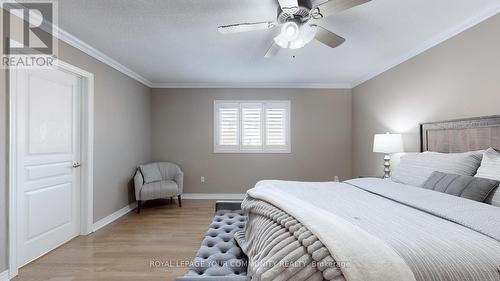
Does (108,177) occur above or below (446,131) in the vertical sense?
below

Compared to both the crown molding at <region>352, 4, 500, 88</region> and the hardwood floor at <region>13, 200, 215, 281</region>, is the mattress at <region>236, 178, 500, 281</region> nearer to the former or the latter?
the hardwood floor at <region>13, 200, 215, 281</region>

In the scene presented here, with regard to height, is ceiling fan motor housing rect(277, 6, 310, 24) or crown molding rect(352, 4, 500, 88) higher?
crown molding rect(352, 4, 500, 88)

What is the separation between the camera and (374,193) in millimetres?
2057

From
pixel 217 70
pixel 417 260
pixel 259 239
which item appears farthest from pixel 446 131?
pixel 217 70

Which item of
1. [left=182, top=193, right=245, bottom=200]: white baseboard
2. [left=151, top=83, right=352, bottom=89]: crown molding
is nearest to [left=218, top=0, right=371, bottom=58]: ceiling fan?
[left=151, top=83, right=352, bottom=89]: crown molding

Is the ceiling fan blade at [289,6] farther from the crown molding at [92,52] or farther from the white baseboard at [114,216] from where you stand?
the white baseboard at [114,216]

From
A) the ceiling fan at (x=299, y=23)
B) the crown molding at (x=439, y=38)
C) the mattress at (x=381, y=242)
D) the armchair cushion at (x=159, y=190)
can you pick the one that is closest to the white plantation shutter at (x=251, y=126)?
the armchair cushion at (x=159, y=190)

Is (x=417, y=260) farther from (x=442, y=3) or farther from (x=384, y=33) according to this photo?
(x=384, y=33)

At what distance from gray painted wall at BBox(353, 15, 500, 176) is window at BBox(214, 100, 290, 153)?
5.14ft

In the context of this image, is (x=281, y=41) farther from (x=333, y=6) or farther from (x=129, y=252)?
(x=129, y=252)

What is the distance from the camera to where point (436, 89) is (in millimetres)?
2842

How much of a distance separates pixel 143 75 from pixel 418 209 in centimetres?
447

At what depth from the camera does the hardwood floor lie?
2.14m

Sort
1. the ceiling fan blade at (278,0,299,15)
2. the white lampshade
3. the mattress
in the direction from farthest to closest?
the white lampshade, the ceiling fan blade at (278,0,299,15), the mattress
